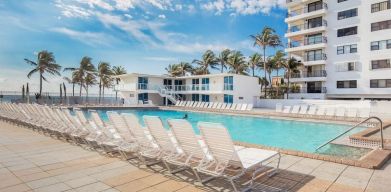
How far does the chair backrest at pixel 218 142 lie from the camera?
3463 millimetres

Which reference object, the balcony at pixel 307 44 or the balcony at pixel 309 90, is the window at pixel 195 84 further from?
the balcony at pixel 307 44

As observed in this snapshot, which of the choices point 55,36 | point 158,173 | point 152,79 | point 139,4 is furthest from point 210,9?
point 158,173

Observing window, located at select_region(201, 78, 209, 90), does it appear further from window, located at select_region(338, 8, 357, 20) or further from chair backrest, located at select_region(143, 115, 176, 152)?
chair backrest, located at select_region(143, 115, 176, 152)

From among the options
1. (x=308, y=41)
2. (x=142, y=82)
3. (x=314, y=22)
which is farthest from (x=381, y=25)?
(x=142, y=82)

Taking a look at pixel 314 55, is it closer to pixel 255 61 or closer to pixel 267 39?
pixel 267 39

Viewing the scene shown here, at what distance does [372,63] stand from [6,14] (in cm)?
3516

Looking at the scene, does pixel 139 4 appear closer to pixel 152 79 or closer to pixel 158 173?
pixel 152 79

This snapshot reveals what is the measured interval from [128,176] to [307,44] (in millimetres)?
34967

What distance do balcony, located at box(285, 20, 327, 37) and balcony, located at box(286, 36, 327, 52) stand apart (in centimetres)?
104

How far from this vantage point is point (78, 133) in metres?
6.96

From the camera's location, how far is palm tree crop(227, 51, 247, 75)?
42.9 meters

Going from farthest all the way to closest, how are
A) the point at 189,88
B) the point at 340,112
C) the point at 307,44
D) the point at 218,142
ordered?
1. the point at 189,88
2. the point at 307,44
3. the point at 340,112
4. the point at 218,142

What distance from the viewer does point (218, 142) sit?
3.58 meters

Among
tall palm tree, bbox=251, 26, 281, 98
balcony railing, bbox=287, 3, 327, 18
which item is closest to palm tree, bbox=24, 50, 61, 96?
tall palm tree, bbox=251, 26, 281, 98
